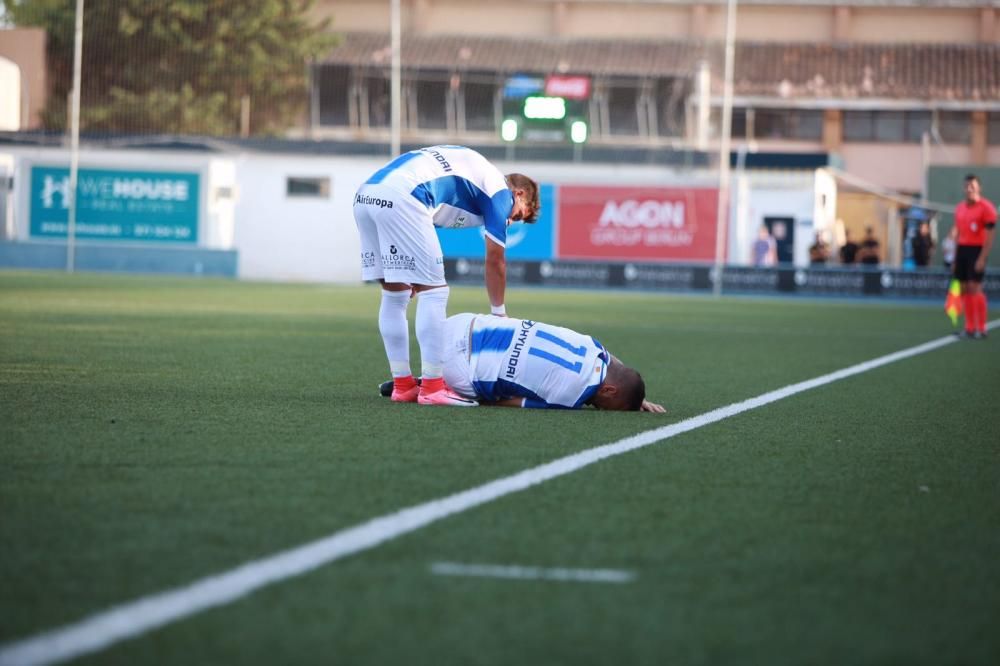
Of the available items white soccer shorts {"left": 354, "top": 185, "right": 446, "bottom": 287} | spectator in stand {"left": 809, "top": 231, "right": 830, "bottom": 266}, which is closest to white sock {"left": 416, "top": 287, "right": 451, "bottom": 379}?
white soccer shorts {"left": 354, "top": 185, "right": 446, "bottom": 287}

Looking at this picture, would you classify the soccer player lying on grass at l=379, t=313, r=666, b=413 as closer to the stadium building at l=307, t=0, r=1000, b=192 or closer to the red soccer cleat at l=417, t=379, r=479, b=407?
the red soccer cleat at l=417, t=379, r=479, b=407

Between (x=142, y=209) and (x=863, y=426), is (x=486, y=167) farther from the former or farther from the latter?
(x=142, y=209)

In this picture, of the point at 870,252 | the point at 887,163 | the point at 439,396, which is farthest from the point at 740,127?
the point at 439,396

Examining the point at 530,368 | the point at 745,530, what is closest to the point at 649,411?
the point at 530,368

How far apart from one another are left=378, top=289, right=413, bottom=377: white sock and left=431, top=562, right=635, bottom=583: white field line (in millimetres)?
4331

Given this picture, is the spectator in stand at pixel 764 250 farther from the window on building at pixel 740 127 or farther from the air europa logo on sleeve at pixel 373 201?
the air europa logo on sleeve at pixel 373 201

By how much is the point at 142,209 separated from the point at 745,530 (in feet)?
119

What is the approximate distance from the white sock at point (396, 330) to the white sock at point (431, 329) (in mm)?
159

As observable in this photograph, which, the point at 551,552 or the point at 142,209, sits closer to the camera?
the point at 551,552

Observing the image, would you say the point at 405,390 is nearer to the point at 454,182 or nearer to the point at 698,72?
the point at 454,182

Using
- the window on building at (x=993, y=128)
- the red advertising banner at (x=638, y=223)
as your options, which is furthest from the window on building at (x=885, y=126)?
the red advertising banner at (x=638, y=223)

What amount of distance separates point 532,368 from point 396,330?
84 cm

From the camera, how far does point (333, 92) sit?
54562mm

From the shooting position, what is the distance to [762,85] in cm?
5588
